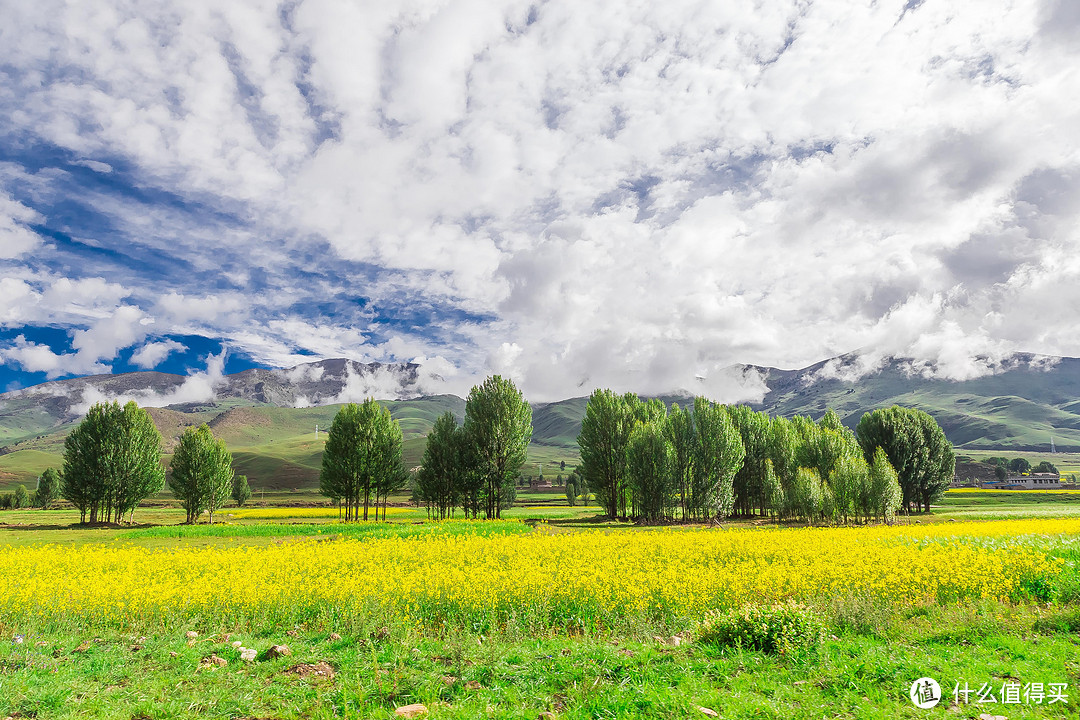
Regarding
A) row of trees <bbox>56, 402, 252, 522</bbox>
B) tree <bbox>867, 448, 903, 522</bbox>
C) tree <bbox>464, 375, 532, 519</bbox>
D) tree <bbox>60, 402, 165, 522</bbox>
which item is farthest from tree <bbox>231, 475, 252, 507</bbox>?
tree <bbox>867, 448, 903, 522</bbox>

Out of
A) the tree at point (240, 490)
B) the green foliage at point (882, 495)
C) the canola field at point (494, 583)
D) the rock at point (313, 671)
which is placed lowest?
the tree at point (240, 490)

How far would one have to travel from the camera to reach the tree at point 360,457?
5400 cm

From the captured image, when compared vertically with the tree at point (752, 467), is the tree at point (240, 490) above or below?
below

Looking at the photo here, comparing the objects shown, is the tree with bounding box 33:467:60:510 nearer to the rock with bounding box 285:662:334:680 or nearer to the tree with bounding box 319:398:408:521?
the tree with bounding box 319:398:408:521

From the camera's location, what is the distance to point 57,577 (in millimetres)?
14727

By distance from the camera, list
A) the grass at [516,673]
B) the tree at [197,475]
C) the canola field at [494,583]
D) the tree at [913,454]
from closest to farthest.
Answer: the grass at [516,673] < the canola field at [494,583] < the tree at [197,475] < the tree at [913,454]

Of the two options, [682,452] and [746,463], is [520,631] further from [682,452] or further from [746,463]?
[746,463]

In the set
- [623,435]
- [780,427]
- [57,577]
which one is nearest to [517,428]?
[623,435]

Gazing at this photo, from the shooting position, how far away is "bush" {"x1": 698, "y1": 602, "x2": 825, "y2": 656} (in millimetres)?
8727

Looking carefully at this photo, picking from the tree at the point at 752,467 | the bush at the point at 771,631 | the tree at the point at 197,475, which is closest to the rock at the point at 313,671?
the bush at the point at 771,631

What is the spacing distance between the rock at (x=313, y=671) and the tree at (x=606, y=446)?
53.0m

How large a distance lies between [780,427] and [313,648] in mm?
65780

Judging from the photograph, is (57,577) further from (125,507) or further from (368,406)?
(125,507)

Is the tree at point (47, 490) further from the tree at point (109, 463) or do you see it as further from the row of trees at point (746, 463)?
the row of trees at point (746, 463)
